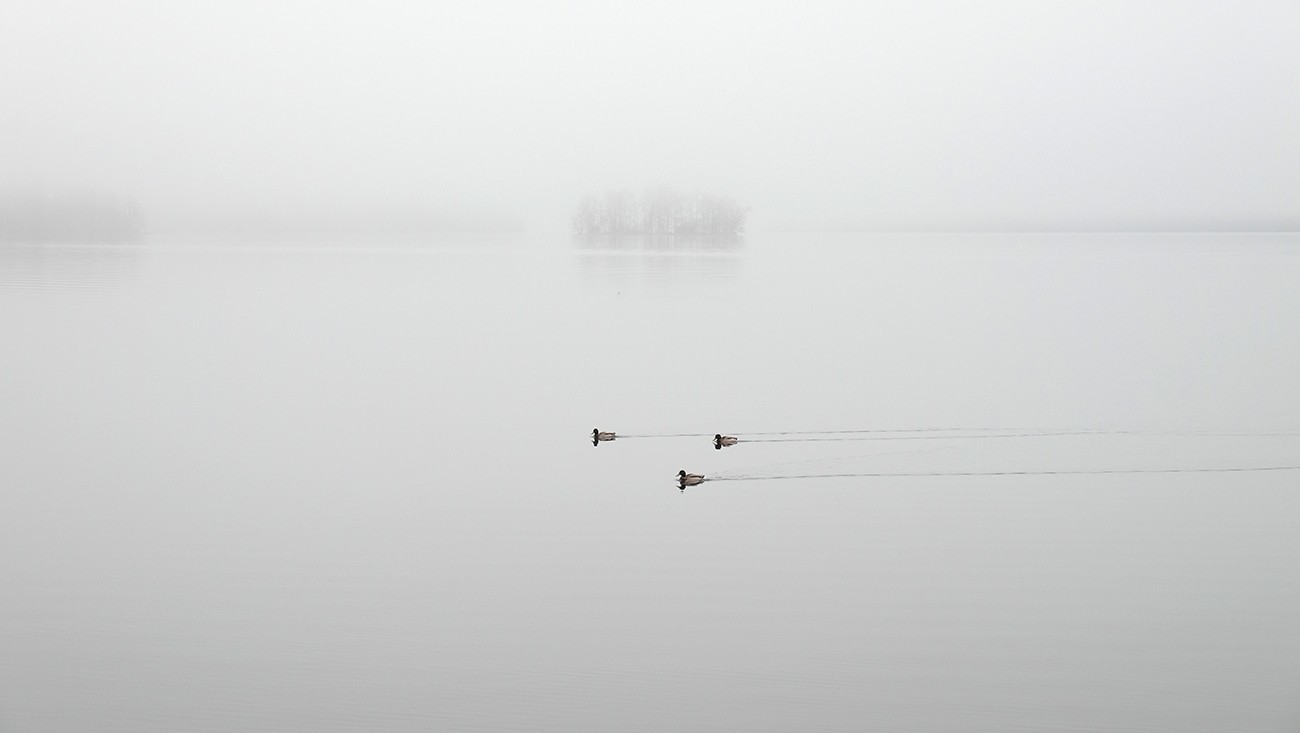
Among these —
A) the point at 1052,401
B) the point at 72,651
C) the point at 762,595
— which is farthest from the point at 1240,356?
the point at 72,651

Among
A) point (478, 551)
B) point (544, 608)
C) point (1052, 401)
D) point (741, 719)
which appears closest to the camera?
point (741, 719)

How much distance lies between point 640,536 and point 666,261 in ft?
123

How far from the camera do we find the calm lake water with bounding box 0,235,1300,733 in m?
5.97

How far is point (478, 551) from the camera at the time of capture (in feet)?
26.6

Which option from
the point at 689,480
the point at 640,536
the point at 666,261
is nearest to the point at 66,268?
the point at 666,261

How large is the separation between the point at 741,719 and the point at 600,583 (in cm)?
194

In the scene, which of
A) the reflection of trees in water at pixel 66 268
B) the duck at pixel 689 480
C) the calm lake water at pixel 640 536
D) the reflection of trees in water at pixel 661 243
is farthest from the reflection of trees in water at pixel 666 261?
the duck at pixel 689 480

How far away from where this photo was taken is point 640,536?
8.45 meters

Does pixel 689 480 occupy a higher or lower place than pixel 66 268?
lower

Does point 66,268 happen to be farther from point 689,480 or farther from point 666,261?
point 689,480

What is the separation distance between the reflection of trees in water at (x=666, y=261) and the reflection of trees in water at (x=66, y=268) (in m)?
13.8

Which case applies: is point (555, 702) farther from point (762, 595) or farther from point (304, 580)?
point (304, 580)

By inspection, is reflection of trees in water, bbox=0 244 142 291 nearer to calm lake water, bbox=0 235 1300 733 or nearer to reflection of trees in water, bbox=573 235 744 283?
calm lake water, bbox=0 235 1300 733

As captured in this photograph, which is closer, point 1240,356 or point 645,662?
point 645,662
